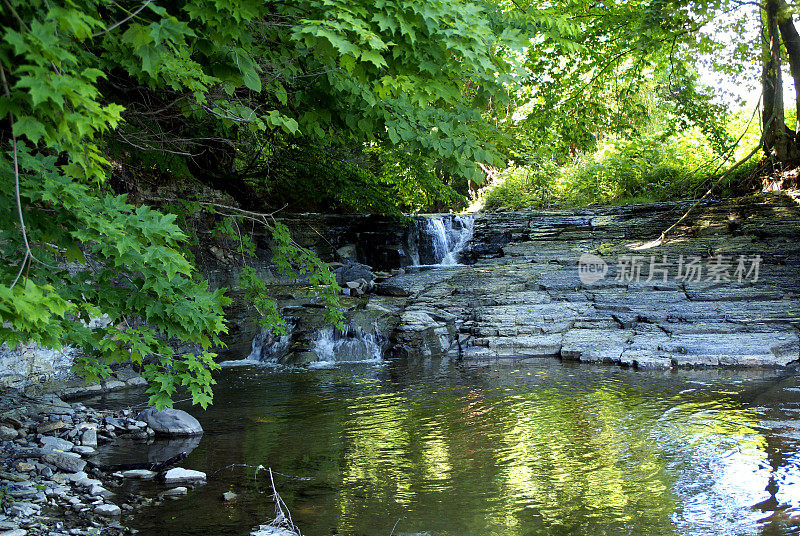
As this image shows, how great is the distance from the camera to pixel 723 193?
15.6 metres

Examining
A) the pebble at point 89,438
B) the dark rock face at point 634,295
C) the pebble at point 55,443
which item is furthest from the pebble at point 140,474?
the dark rock face at point 634,295

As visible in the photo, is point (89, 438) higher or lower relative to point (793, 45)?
lower

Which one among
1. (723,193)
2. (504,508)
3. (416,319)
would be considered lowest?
(504,508)

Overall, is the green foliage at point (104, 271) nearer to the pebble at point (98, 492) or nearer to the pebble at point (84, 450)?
the pebble at point (98, 492)

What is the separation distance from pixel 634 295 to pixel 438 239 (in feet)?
20.8

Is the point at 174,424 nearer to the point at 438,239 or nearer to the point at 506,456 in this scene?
the point at 506,456

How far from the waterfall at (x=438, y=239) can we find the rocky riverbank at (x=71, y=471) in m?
10.4

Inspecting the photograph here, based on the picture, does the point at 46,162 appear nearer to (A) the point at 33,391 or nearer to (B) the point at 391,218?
(A) the point at 33,391

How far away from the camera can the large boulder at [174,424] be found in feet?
21.1

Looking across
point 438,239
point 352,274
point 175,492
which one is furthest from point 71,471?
point 438,239

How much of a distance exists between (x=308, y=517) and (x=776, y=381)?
6.34 meters

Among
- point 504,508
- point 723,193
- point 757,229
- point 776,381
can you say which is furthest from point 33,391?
point 723,193

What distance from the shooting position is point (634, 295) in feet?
37.1

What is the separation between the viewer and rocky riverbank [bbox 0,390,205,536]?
13.1 ft
